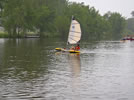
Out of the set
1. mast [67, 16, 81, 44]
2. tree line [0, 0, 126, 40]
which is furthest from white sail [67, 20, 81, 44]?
tree line [0, 0, 126, 40]

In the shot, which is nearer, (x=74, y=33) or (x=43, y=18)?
(x=74, y=33)

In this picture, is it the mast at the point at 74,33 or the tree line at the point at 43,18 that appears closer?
the mast at the point at 74,33

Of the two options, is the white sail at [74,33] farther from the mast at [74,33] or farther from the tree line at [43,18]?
the tree line at [43,18]

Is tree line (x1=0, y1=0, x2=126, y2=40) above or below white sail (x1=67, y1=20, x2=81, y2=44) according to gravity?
above

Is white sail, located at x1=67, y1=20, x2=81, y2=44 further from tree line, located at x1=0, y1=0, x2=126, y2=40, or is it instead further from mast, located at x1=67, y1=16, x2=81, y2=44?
tree line, located at x1=0, y1=0, x2=126, y2=40

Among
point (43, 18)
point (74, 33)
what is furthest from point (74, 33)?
A: point (43, 18)

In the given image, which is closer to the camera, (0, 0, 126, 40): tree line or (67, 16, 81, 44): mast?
(67, 16, 81, 44): mast

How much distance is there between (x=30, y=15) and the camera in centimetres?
11862

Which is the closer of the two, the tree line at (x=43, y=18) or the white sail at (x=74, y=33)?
the white sail at (x=74, y=33)

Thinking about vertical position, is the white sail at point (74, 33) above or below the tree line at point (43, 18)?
below

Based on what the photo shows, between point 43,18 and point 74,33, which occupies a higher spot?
point 43,18

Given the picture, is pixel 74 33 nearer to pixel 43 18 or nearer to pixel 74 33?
pixel 74 33

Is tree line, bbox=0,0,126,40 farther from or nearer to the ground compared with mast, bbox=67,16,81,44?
farther from the ground

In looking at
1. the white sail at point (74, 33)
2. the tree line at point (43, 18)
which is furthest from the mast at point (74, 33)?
the tree line at point (43, 18)
